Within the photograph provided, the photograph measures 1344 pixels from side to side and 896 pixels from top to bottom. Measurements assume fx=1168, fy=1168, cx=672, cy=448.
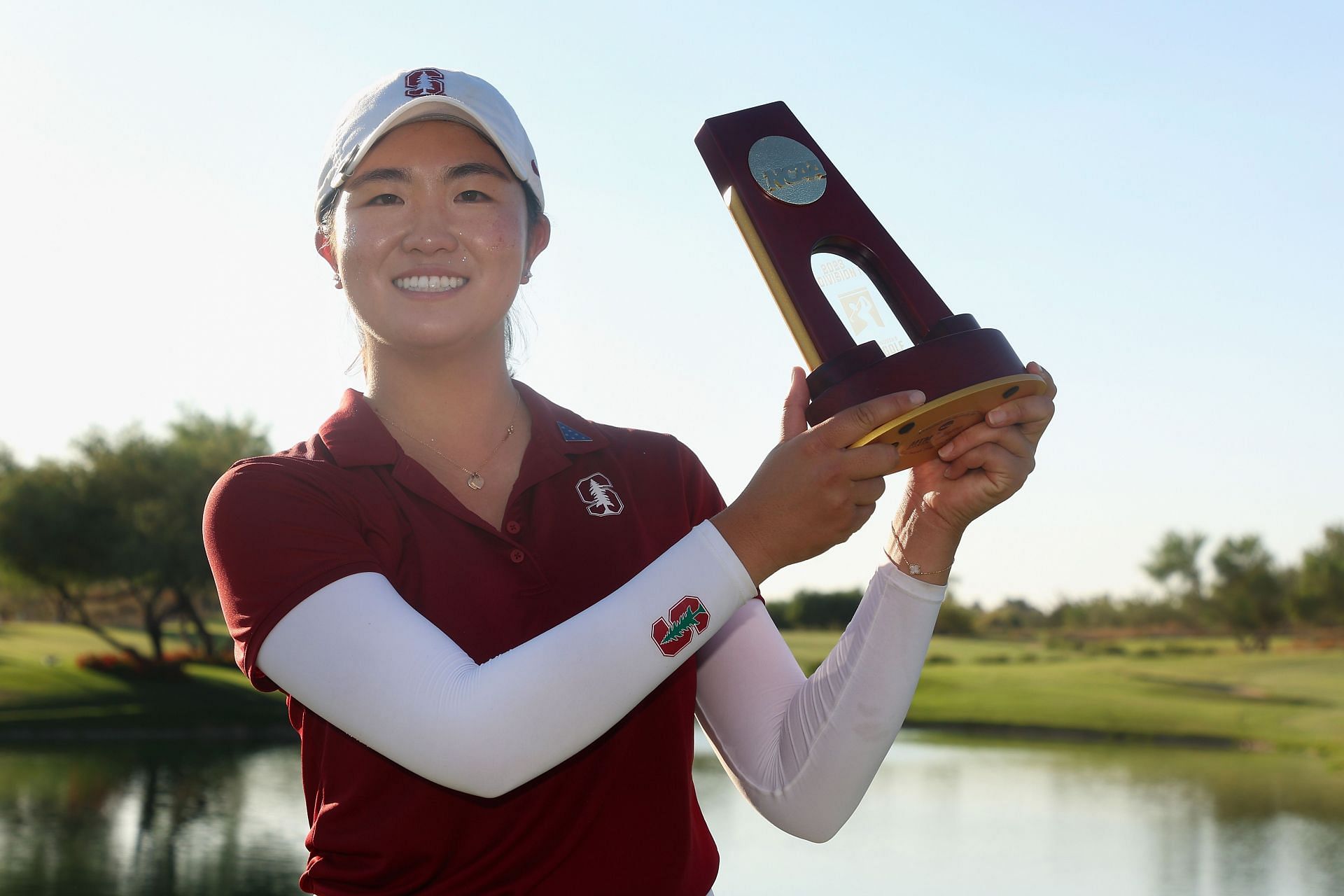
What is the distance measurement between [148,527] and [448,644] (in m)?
Answer: 33.0

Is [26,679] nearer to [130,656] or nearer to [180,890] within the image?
[130,656]

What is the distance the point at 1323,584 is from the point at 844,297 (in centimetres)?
5293

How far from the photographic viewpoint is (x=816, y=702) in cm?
179

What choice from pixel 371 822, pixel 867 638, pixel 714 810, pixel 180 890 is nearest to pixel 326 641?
pixel 371 822

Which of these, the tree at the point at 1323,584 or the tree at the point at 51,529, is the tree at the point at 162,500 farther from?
the tree at the point at 1323,584

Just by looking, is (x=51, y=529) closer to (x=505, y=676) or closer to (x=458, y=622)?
(x=458, y=622)

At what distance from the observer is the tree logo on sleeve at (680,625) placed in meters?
1.36

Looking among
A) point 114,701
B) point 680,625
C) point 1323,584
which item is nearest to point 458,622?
point 680,625

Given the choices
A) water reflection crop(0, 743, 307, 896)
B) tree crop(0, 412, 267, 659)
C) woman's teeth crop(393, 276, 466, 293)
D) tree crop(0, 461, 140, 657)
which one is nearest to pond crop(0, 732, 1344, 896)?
water reflection crop(0, 743, 307, 896)

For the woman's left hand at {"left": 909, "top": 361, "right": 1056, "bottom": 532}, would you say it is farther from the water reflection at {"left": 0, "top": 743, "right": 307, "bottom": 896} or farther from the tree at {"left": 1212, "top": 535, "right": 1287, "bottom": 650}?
the tree at {"left": 1212, "top": 535, "right": 1287, "bottom": 650}

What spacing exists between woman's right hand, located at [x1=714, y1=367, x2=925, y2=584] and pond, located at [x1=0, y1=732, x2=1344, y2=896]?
16.7 metres

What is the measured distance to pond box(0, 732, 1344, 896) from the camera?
1794 centimetres

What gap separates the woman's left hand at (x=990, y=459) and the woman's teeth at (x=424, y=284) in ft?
2.51

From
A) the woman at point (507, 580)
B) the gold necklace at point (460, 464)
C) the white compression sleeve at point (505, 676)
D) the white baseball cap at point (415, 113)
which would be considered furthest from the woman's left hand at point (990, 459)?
the white baseball cap at point (415, 113)
